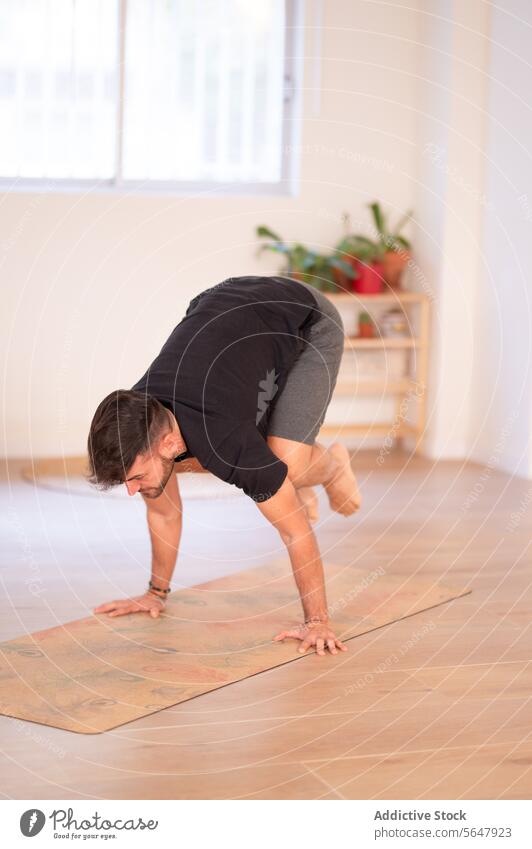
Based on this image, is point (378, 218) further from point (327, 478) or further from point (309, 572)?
point (309, 572)

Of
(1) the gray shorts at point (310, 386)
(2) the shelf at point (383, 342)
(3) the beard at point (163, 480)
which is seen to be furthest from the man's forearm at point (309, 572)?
(2) the shelf at point (383, 342)

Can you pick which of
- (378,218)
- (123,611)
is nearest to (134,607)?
(123,611)

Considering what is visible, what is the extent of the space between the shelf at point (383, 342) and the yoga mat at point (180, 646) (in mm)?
2202

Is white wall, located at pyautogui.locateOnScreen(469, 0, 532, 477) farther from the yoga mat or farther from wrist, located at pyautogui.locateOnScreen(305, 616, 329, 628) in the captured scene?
wrist, located at pyautogui.locateOnScreen(305, 616, 329, 628)

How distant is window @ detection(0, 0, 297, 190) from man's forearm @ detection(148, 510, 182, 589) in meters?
2.91

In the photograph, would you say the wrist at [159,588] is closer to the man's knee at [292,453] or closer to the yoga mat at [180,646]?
the yoga mat at [180,646]

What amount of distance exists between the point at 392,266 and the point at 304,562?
3320mm

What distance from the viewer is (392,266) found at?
5801mm

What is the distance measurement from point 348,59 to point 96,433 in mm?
3726

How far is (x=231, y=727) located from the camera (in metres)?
2.36

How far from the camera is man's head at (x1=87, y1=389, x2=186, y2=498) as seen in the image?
252 centimetres
